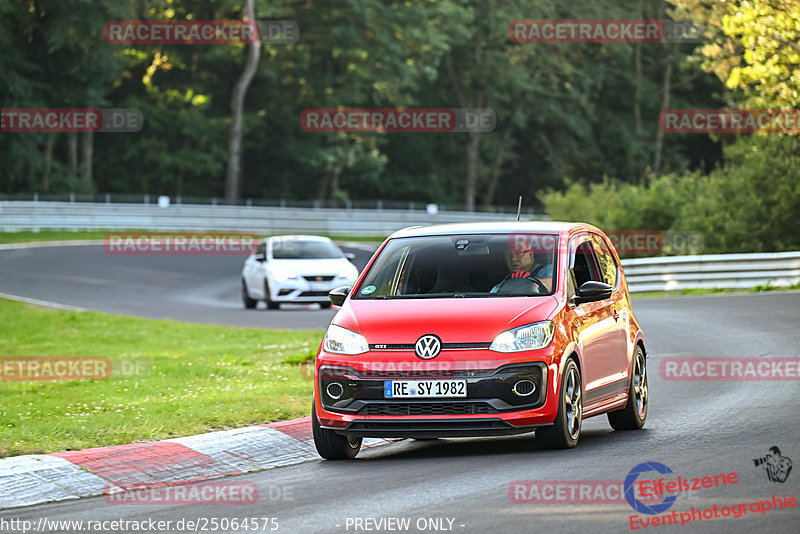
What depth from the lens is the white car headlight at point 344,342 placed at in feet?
30.8

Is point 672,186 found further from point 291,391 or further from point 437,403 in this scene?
point 437,403

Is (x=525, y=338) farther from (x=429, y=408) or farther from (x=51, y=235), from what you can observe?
(x=51, y=235)

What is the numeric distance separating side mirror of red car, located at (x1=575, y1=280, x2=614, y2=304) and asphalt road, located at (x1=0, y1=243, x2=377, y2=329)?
1320 cm

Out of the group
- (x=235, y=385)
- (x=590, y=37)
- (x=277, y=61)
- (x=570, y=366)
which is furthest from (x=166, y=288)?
(x=590, y=37)
